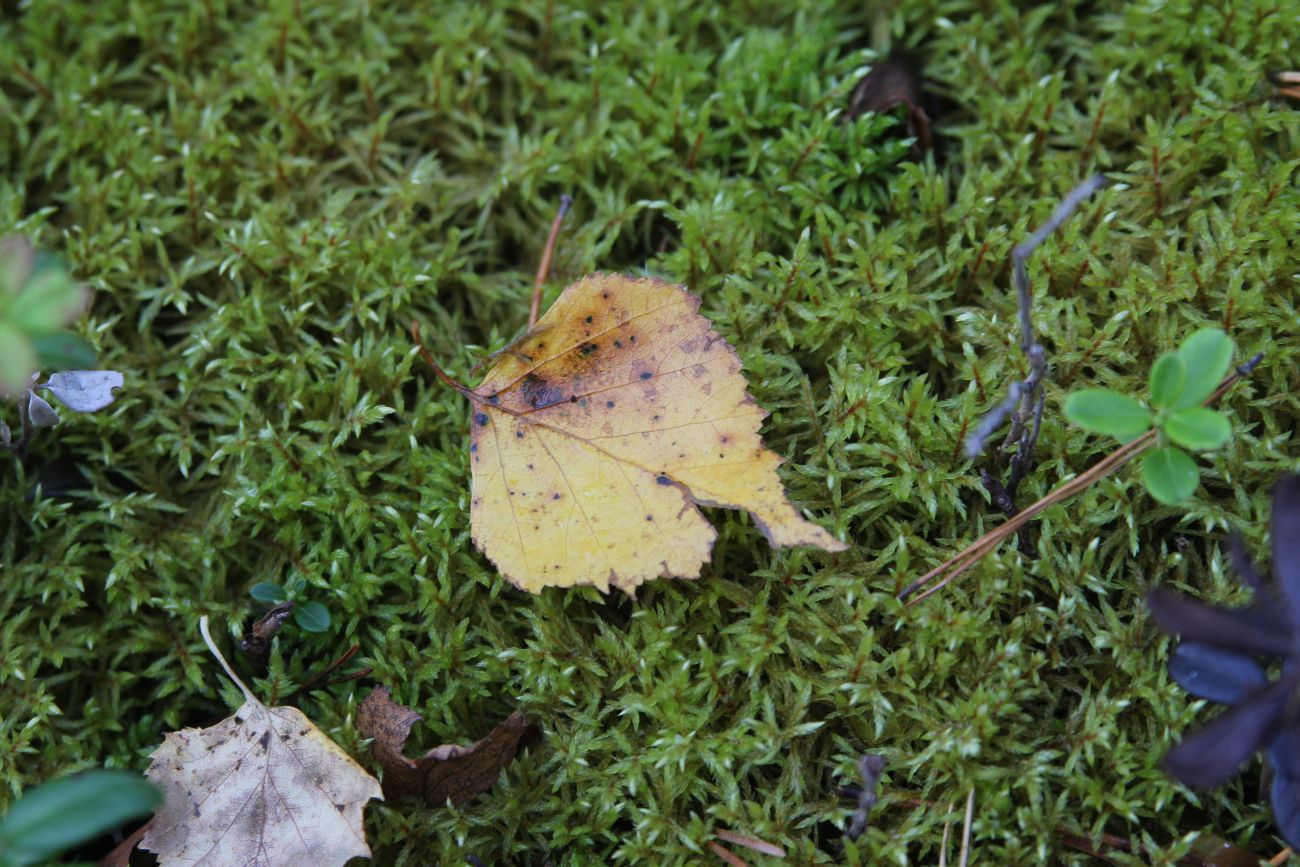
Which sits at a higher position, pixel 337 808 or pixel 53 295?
pixel 53 295

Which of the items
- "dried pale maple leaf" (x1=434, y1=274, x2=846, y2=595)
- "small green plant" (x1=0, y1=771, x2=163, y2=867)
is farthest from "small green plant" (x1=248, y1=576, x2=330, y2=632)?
"small green plant" (x1=0, y1=771, x2=163, y2=867)

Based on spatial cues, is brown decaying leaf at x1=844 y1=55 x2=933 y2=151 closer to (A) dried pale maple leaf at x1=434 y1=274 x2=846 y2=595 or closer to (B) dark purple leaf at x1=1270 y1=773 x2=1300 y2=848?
(A) dried pale maple leaf at x1=434 y1=274 x2=846 y2=595

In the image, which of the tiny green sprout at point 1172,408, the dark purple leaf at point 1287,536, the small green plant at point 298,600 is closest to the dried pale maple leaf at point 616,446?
the small green plant at point 298,600

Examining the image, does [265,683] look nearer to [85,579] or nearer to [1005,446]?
[85,579]

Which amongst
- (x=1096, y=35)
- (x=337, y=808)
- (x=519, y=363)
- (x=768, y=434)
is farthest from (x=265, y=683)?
(x=1096, y=35)

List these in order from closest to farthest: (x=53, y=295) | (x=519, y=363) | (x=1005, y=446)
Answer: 1. (x=53, y=295)
2. (x=1005, y=446)
3. (x=519, y=363)

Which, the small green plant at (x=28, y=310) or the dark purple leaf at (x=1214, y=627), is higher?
the small green plant at (x=28, y=310)

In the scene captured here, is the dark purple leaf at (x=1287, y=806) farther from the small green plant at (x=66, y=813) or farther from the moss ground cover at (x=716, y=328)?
the small green plant at (x=66, y=813)
